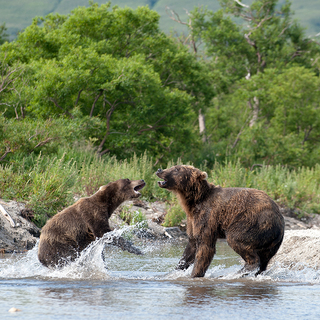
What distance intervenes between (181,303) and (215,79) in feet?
101

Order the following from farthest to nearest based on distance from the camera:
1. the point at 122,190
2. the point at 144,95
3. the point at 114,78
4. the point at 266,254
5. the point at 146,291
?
the point at 144,95
the point at 114,78
the point at 122,190
the point at 266,254
the point at 146,291

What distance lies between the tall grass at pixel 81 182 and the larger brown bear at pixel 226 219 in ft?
14.5

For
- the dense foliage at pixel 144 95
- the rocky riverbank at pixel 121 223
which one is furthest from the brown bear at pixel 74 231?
the dense foliage at pixel 144 95

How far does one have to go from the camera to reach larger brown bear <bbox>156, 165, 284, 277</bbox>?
6711 millimetres

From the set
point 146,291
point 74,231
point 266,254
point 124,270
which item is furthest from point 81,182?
point 146,291

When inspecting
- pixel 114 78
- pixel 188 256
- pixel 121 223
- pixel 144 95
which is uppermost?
pixel 114 78

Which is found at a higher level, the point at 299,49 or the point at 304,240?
the point at 299,49

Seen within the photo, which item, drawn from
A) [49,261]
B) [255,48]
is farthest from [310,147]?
[49,261]

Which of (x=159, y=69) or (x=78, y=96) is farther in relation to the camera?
(x=159, y=69)

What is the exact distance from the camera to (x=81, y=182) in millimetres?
13766

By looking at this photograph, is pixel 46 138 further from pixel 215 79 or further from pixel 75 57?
pixel 215 79

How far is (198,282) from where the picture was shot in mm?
6609

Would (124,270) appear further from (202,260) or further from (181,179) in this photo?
(181,179)

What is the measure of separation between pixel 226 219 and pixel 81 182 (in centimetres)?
754
